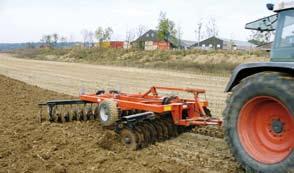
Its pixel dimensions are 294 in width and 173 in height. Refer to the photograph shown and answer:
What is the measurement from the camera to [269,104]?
15.0 feet

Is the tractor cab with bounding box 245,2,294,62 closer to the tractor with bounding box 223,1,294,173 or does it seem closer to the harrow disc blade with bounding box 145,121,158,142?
the tractor with bounding box 223,1,294,173

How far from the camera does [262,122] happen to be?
4.68 m

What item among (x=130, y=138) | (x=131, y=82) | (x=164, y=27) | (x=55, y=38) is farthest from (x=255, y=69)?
(x=55, y=38)

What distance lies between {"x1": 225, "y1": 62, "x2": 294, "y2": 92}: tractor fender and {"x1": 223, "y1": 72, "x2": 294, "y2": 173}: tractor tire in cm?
9

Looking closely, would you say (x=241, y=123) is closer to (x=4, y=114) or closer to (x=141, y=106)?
(x=141, y=106)

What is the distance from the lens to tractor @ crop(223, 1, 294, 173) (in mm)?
4219

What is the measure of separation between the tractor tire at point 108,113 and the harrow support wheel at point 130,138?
1.63ft

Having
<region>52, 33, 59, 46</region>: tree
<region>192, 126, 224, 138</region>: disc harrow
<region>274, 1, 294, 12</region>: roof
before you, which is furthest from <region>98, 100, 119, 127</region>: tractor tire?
<region>52, 33, 59, 46</region>: tree

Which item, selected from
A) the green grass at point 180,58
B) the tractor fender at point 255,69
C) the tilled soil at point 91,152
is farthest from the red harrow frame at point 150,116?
the green grass at point 180,58

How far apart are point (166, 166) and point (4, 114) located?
5.02 m

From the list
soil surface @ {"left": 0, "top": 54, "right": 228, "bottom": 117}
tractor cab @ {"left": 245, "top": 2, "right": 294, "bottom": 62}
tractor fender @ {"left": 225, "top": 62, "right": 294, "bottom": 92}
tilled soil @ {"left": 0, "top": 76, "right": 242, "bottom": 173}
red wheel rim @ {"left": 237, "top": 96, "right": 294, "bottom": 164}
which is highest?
tractor cab @ {"left": 245, "top": 2, "right": 294, "bottom": 62}

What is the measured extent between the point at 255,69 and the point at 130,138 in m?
2.47

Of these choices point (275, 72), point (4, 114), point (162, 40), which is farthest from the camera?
point (162, 40)

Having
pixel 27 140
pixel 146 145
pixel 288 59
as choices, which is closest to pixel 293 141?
pixel 288 59
